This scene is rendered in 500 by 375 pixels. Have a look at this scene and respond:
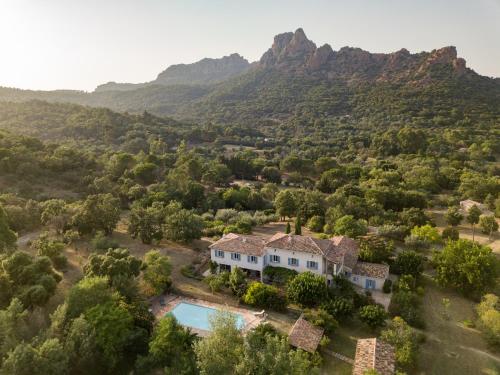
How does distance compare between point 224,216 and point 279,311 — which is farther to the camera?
point 224,216

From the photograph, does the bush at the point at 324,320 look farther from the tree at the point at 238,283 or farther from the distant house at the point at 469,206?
the distant house at the point at 469,206

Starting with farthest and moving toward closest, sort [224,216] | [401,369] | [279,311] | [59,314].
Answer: [224,216]
[279,311]
[401,369]
[59,314]

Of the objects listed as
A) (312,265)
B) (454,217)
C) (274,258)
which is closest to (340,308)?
(312,265)

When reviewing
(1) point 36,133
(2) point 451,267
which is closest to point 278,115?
(1) point 36,133

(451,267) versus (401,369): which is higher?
(451,267)

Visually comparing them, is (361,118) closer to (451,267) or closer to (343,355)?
(451,267)

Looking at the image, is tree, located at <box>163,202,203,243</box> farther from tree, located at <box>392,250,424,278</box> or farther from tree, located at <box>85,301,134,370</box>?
tree, located at <box>392,250,424,278</box>
